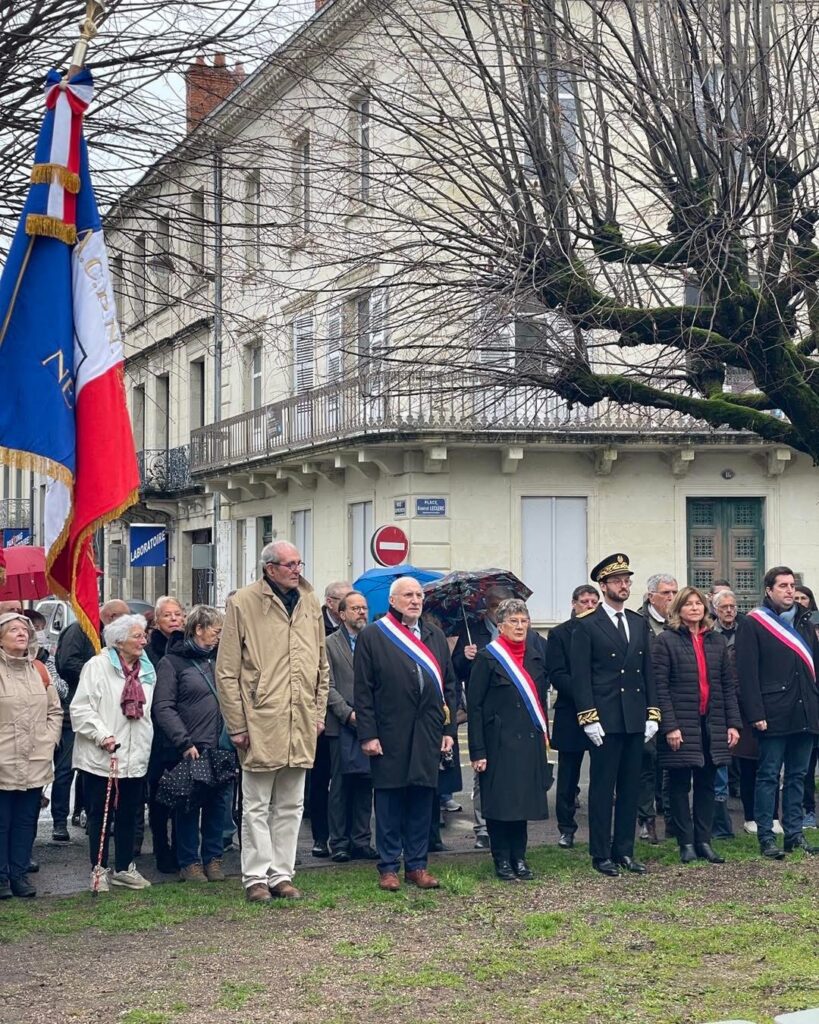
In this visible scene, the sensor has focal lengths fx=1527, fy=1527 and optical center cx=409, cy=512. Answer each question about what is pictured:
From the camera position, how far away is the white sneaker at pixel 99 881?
31.3 ft

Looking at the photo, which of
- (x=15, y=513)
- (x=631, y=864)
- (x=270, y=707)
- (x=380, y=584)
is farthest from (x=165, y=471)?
(x=270, y=707)

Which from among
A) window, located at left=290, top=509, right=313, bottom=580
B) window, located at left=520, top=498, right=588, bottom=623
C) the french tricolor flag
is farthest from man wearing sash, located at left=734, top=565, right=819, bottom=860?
window, located at left=290, top=509, right=313, bottom=580

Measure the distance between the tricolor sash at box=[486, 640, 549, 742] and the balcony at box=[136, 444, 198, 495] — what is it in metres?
28.3

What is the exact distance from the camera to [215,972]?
25.0ft

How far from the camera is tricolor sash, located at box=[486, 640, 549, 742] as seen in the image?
1008 cm

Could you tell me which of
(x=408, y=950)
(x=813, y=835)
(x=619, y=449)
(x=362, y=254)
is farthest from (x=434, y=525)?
(x=408, y=950)

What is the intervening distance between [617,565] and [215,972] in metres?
4.29

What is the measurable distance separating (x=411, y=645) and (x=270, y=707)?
1.11 metres

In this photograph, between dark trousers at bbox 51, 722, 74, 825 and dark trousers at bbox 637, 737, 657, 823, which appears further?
dark trousers at bbox 51, 722, 74, 825

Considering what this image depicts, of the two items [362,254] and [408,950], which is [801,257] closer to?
[362,254]

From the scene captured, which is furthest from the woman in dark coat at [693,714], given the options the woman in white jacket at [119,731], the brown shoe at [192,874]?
the woman in white jacket at [119,731]

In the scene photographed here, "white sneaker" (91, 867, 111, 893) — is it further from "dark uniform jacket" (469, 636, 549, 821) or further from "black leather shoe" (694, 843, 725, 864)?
"black leather shoe" (694, 843, 725, 864)

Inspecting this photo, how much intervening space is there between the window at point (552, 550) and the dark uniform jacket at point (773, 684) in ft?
56.2

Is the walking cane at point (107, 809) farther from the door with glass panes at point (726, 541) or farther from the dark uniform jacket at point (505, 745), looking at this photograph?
the door with glass panes at point (726, 541)
